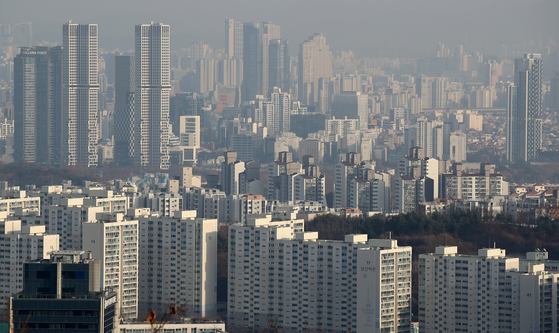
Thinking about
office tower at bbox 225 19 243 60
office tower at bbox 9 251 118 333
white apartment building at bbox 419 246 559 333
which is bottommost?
white apartment building at bbox 419 246 559 333

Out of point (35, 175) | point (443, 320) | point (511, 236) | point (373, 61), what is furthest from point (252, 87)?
point (443, 320)

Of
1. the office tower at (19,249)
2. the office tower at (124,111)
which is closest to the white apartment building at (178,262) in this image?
the office tower at (19,249)

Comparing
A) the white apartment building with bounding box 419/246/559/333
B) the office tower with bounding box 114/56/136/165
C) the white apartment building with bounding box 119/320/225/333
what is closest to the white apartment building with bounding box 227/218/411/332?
the white apartment building with bounding box 419/246/559/333

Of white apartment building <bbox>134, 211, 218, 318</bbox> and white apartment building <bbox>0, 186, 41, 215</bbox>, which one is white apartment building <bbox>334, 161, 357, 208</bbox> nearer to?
white apartment building <bbox>0, 186, 41, 215</bbox>

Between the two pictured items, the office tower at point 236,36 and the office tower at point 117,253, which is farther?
the office tower at point 236,36

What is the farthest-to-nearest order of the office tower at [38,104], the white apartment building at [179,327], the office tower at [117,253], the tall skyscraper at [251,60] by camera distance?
1. the tall skyscraper at [251,60]
2. the office tower at [38,104]
3. the office tower at [117,253]
4. the white apartment building at [179,327]

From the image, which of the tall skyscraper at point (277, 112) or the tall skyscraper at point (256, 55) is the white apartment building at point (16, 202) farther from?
the tall skyscraper at point (256, 55)

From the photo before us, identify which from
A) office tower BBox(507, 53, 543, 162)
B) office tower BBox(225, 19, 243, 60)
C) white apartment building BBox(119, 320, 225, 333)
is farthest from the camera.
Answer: office tower BBox(225, 19, 243, 60)

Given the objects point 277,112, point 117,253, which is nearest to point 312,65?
point 277,112

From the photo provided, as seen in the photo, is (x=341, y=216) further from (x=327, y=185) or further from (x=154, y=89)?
(x=154, y=89)
